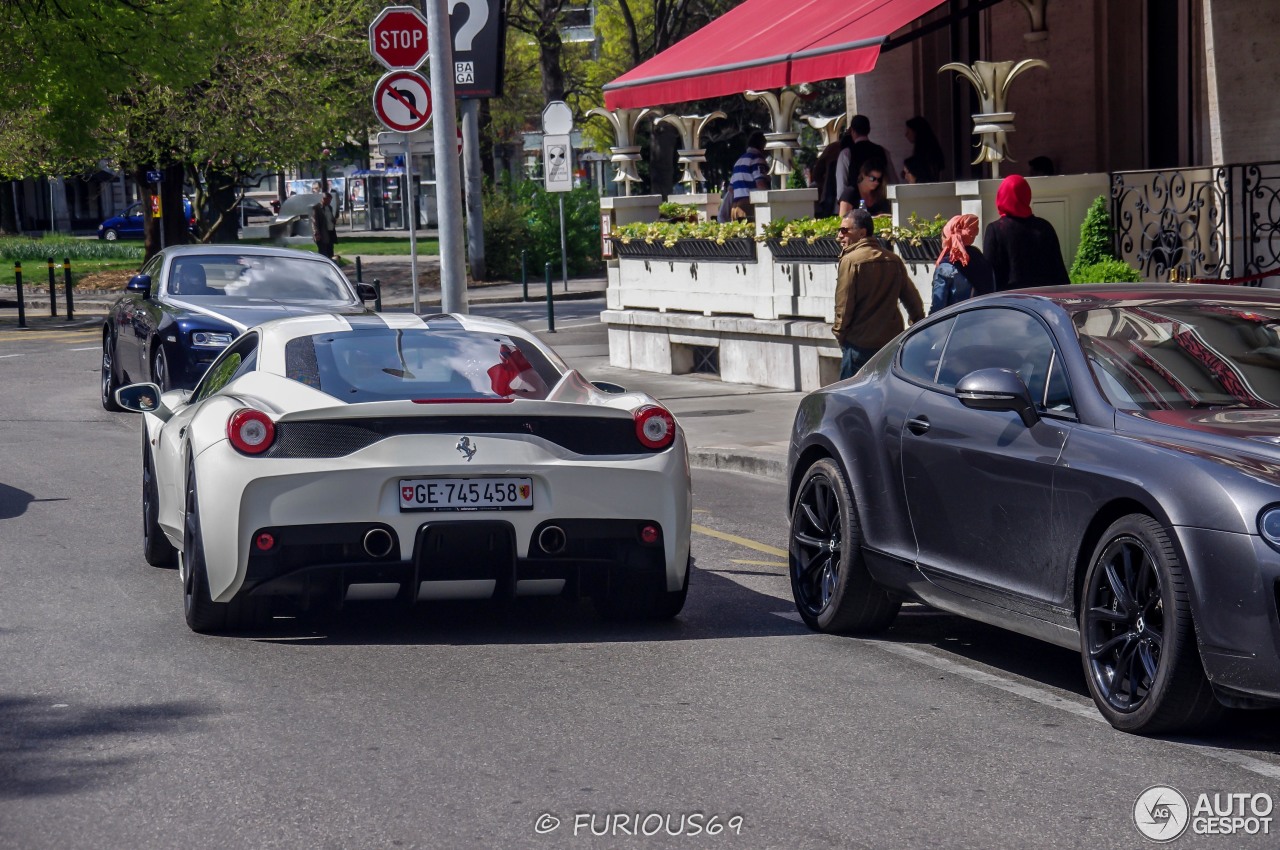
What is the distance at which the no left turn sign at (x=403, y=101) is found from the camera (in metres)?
14.5

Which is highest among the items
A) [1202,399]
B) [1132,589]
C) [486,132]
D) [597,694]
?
[486,132]

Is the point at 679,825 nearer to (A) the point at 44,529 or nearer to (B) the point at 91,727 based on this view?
(B) the point at 91,727

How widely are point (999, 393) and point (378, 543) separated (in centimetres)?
239

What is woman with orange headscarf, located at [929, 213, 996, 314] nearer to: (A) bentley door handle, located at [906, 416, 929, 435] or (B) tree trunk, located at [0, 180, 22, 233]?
(A) bentley door handle, located at [906, 416, 929, 435]

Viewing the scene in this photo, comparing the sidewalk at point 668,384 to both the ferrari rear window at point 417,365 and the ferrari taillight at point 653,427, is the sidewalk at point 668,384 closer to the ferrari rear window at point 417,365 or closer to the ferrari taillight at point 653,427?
the ferrari rear window at point 417,365

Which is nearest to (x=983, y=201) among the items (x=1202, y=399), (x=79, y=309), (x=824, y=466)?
(x=824, y=466)

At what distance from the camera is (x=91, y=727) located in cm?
596

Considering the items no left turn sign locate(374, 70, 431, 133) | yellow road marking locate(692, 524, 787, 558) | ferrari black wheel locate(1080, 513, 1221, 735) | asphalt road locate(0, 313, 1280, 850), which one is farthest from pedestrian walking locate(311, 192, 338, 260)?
ferrari black wheel locate(1080, 513, 1221, 735)

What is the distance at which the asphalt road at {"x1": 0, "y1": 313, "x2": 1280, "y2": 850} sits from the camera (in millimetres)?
4891

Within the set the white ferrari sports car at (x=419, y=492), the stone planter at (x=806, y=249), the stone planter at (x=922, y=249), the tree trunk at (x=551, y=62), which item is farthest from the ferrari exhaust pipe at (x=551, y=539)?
the tree trunk at (x=551, y=62)

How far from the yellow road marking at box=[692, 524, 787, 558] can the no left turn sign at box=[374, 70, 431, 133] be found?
208 inches

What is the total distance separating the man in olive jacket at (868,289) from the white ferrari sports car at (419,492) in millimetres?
5482

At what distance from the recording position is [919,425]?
278 inches

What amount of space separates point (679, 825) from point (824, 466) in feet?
10.0
